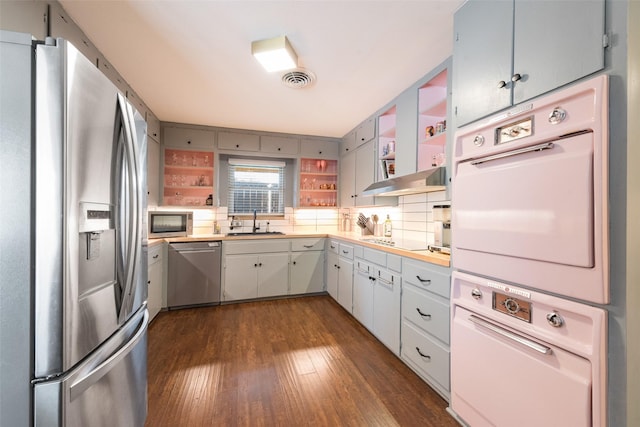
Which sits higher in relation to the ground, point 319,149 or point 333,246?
point 319,149

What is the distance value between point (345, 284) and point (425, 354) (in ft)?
4.54

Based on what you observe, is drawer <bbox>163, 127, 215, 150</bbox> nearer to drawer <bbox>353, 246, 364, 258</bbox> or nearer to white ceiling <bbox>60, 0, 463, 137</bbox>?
white ceiling <bbox>60, 0, 463, 137</bbox>

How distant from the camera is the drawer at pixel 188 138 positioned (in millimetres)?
3525

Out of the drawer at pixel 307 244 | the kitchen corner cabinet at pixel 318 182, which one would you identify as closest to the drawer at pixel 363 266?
the drawer at pixel 307 244

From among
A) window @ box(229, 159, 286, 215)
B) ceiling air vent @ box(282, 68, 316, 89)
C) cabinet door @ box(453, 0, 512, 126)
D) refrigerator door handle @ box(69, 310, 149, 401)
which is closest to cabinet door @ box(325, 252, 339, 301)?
window @ box(229, 159, 286, 215)

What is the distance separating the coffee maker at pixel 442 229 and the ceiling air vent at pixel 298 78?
5.07ft

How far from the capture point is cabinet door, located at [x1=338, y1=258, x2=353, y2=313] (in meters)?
A: 2.98

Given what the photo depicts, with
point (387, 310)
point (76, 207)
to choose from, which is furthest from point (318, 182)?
point (76, 207)

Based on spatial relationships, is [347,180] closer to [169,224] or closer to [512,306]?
[169,224]

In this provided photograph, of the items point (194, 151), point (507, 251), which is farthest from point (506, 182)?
point (194, 151)

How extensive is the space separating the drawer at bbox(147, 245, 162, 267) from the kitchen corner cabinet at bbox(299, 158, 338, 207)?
1.99 meters

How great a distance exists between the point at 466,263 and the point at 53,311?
67.3 inches

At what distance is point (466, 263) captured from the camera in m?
1.42

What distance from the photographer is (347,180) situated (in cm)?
388
